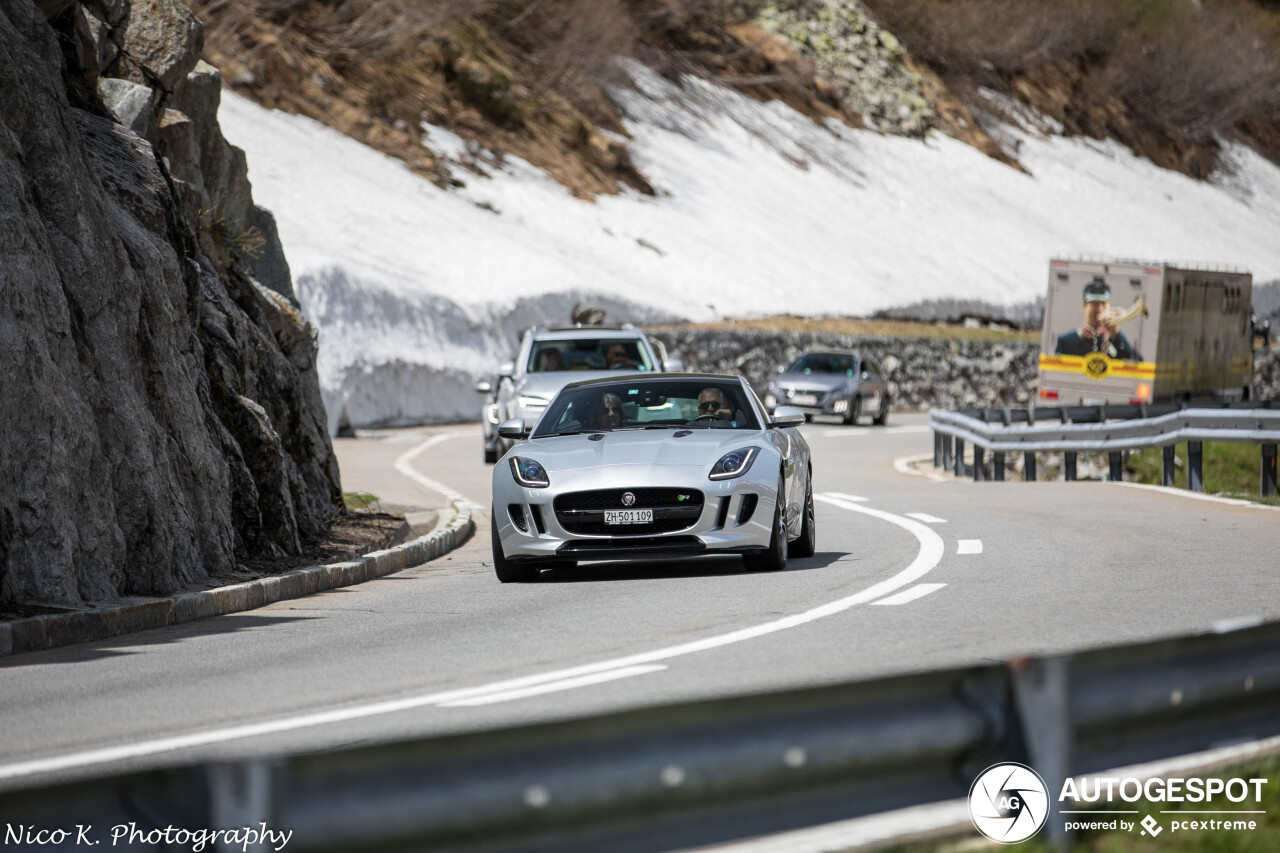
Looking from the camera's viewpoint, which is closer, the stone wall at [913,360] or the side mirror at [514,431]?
Result: the side mirror at [514,431]

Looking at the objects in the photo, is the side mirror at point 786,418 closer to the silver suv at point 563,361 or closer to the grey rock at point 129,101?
the grey rock at point 129,101

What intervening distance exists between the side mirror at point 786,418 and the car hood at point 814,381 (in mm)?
24804

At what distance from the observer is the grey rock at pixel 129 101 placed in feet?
52.5

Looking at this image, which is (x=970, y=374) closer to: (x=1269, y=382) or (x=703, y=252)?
(x=703, y=252)

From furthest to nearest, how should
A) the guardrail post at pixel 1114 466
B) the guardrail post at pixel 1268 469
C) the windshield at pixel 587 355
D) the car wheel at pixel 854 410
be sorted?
1. the car wheel at pixel 854 410
2. the windshield at pixel 587 355
3. the guardrail post at pixel 1114 466
4. the guardrail post at pixel 1268 469

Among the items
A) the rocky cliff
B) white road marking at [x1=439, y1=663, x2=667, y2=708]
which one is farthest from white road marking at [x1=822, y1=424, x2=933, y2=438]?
white road marking at [x1=439, y1=663, x2=667, y2=708]

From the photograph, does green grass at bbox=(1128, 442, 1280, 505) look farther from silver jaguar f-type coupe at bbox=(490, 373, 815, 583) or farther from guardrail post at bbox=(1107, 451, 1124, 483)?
silver jaguar f-type coupe at bbox=(490, 373, 815, 583)

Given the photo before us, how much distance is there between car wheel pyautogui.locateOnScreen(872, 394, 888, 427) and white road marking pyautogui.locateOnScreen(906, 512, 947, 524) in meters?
23.0

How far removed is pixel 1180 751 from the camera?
432 cm

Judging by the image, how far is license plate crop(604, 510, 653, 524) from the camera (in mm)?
10914

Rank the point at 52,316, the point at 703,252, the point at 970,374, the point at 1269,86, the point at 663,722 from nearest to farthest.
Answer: the point at 663,722
the point at 52,316
the point at 970,374
the point at 703,252
the point at 1269,86

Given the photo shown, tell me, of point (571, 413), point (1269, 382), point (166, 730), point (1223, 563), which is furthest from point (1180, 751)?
point (1269, 382)

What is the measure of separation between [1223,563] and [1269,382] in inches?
2109

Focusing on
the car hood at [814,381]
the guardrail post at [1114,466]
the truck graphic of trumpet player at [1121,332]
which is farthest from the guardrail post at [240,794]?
the car hood at [814,381]
